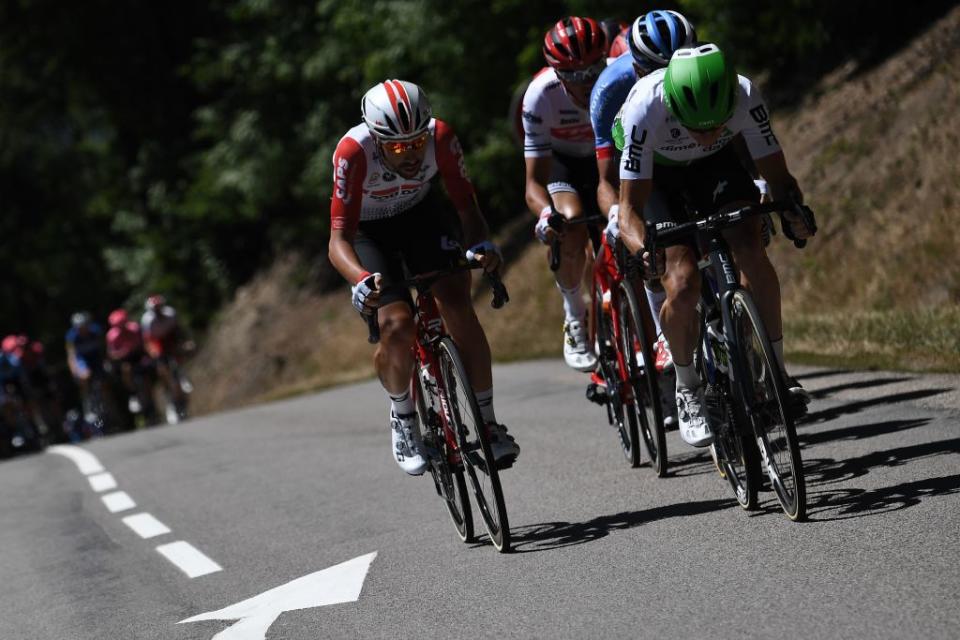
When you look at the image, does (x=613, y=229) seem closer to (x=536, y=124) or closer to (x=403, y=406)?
(x=403, y=406)

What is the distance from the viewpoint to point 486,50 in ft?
84.9

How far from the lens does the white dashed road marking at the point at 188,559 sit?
24.8 ft

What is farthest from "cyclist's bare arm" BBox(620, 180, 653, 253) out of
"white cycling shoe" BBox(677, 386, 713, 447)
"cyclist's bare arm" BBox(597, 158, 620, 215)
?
"cyclist's bare arm" BBox(597, 158, 620, 215)

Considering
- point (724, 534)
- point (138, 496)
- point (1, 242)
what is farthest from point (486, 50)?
point (1, 242)

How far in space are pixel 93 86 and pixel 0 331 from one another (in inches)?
498

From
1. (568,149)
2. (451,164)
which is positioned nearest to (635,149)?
(451,164)

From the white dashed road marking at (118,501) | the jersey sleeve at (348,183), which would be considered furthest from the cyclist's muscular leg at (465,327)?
the white dashed road marking at (118,501)

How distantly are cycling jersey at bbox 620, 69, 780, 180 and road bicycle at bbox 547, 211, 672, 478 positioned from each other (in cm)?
76

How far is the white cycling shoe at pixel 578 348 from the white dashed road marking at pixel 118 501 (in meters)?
3.71

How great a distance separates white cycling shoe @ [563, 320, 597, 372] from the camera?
9.09m

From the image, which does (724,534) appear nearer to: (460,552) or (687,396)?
(687,396)

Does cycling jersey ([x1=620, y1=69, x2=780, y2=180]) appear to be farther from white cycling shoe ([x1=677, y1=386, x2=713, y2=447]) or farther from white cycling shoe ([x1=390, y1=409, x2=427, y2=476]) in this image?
white cycling shoe ([x1=390, y1=409, x2=427, y2=476])

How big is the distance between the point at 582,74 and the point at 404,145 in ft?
7.49

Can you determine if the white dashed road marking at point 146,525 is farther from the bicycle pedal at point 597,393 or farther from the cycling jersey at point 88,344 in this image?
the cycling jersey at point 88,344
